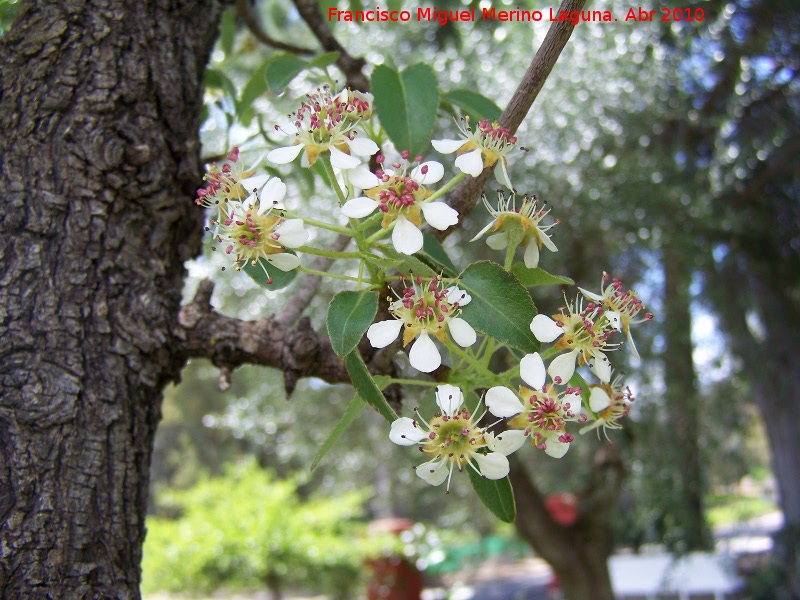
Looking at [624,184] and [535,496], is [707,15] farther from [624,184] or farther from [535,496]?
[535,496]

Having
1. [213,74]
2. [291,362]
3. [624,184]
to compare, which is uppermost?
[624,184]

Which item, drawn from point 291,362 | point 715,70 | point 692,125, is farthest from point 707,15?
point 291,362

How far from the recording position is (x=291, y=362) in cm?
87

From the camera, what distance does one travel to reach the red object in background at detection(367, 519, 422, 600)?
19.0 feet

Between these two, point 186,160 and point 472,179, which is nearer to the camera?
point 472,179

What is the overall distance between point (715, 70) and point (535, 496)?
2.28m

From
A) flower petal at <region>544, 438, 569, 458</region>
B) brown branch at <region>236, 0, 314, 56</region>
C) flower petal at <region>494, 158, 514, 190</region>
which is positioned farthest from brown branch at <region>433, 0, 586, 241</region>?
brown branch at <region>236, 0, 314, 56</region>

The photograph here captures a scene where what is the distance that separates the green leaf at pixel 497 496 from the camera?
667mm

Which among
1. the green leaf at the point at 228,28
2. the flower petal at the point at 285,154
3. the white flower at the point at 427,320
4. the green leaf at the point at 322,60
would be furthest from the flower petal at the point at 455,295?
the green leaf at the point at 228,28

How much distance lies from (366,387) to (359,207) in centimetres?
16

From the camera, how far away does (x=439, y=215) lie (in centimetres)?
62

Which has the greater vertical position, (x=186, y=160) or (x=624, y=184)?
(x=624, y=184)

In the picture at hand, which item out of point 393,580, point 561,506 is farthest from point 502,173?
point 393,580

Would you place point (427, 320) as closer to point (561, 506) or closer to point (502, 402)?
point (502, 402)
